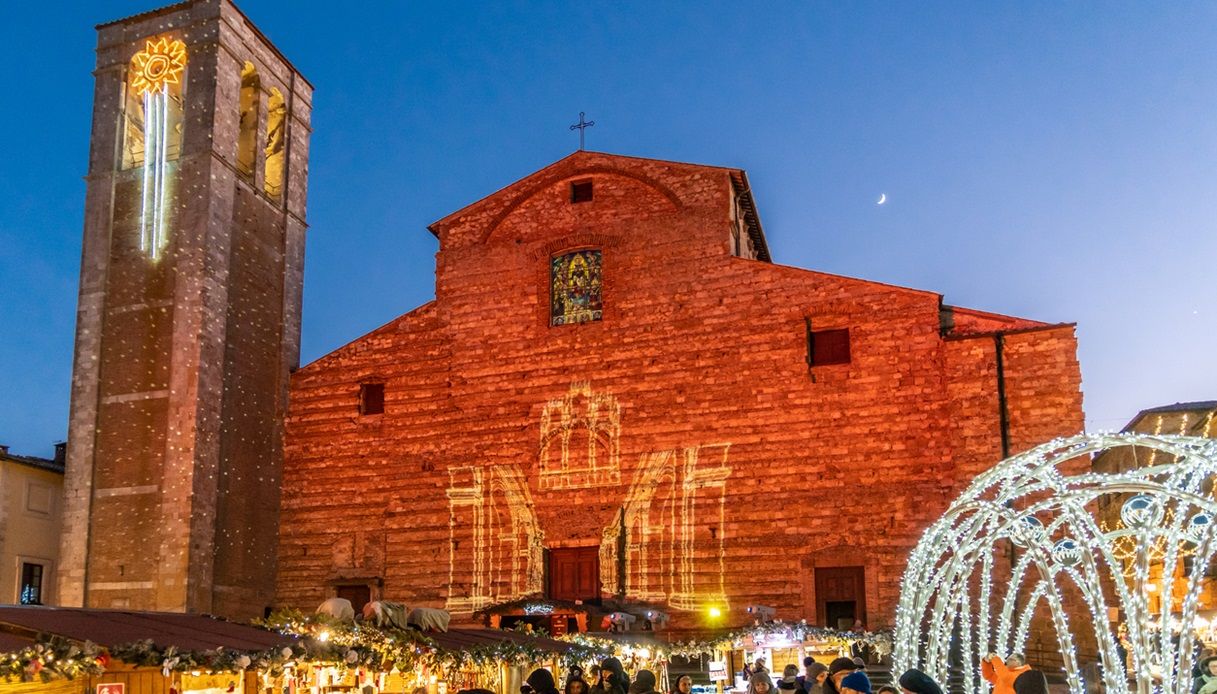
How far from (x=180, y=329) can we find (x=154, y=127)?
4.79 m

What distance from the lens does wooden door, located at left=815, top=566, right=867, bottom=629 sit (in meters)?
22.0

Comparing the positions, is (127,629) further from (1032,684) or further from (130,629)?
(1032,684)

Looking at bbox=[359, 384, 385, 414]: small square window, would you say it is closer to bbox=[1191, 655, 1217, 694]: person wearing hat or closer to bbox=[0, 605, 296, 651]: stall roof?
bbox=[0, 605, 296, 651]: stall roof

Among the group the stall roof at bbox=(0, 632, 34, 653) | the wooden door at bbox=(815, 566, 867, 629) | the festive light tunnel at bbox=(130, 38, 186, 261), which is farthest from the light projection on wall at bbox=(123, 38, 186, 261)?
the stall roof at bbox=(0, 632, 34, 653)

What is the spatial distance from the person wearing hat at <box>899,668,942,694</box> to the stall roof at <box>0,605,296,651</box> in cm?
612

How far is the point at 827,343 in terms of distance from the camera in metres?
23.3

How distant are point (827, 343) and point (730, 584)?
197 inches

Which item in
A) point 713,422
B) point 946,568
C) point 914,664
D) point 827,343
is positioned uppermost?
point 827,343

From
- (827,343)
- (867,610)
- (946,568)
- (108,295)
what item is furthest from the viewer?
(108,295)

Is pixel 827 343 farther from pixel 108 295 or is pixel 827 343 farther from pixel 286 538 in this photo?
pixel 108 295

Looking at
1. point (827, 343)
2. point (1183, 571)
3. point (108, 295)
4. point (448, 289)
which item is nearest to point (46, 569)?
point (108, 295)

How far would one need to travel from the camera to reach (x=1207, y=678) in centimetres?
1060

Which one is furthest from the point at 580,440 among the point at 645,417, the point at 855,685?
the point at 855,685

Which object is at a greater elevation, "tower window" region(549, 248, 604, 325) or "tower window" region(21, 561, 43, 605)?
"tower window" region(549, 248, 604, 325)
